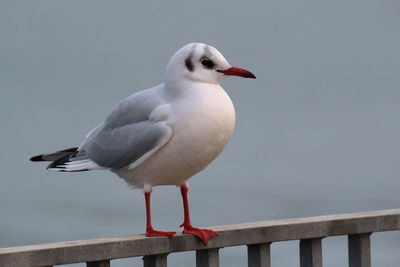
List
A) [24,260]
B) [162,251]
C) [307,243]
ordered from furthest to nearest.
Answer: [307,243] < [162,251] < [24,260]

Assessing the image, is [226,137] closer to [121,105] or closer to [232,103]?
[232,103]

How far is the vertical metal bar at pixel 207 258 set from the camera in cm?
388

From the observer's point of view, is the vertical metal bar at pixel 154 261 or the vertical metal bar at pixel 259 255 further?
the vertical metal bar at pixel 259 255

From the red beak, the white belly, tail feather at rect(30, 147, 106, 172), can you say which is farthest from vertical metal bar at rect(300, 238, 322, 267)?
tail feather at rect(30, 147, 106, 172)

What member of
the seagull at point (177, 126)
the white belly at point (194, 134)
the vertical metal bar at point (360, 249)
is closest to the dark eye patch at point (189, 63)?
the seagull at point (177, 126)

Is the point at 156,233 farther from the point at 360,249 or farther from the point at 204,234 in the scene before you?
the point at 360,249

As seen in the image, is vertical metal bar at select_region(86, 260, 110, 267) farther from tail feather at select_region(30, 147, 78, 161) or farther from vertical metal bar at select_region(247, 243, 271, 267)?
tail feather at select_region(30, 147, 78, 161)

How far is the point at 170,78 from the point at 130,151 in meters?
0.40

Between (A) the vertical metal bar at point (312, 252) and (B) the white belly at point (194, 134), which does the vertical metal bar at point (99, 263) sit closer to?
(B) the white belly at point (194, 134)

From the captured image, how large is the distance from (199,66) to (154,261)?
90 centimetres

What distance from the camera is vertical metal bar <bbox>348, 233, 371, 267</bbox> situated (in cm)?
414

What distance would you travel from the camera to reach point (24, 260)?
338 centimetres

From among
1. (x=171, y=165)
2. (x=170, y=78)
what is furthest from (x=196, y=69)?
(x=171, y=165)

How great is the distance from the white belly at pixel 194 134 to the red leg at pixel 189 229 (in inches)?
9.2
